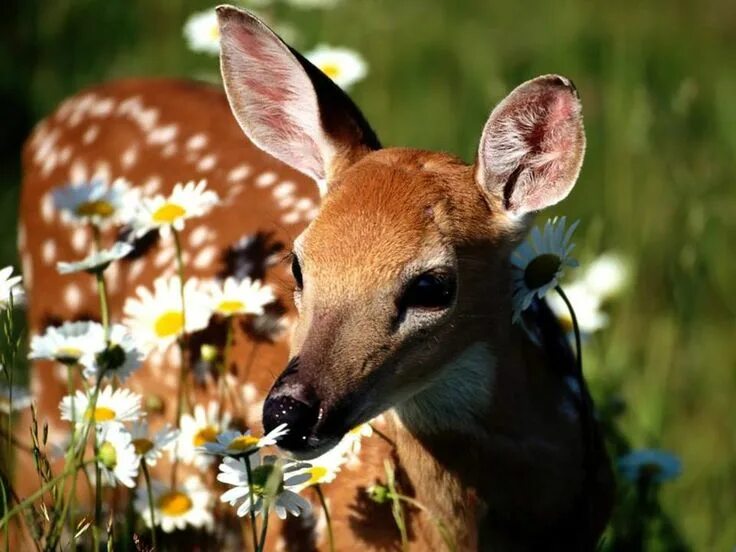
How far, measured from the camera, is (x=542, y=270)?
312cm

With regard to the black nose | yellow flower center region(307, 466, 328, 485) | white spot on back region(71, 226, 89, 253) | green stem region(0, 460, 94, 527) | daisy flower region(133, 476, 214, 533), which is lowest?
daisy flower region(133, 476, 214, 533)

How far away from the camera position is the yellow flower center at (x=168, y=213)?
11.4 feet

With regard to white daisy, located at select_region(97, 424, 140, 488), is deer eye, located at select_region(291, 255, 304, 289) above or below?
above

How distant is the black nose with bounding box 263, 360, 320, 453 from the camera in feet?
8.80

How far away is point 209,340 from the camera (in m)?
3.98

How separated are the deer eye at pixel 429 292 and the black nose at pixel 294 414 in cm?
31

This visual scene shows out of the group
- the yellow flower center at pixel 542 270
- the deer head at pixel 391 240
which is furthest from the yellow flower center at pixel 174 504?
the yellow flower center at pixel 542 270

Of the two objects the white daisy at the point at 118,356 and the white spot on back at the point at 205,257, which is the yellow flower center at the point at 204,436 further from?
the white spot on back at the point at 205,257

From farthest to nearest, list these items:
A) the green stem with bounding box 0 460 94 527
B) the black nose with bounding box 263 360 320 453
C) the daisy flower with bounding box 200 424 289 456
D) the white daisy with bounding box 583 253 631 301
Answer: the white daisy with bounding box 583 253 631 301 → the black nose with bounding box 263 360 320 453 → the daisy flower with bounding box 200 424 289 456 → the green stem with bounding box 0 460 94 527

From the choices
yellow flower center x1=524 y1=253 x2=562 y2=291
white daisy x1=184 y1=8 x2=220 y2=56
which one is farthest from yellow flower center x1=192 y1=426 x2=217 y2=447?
white daisy x1=184 y1=8 x2=220 y2=56

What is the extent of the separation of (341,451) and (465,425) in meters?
0.31

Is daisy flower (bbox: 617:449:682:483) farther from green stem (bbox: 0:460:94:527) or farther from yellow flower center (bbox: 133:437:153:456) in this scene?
green stem (bbox: 0:460:94:527)

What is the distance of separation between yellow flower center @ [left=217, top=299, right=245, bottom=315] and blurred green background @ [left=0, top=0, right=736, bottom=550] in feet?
3.35

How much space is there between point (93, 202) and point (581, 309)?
1.35 metres
